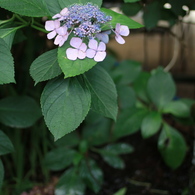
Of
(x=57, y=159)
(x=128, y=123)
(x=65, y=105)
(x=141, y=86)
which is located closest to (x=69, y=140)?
(x=57, y=159)

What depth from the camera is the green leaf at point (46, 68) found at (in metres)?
0.57

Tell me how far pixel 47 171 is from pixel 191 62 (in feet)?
5.93

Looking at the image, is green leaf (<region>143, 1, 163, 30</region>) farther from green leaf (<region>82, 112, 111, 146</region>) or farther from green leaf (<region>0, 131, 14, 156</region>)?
green leaf (<region>0, 131, 14, 156</region>)

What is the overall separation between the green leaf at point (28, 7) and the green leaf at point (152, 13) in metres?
0.47

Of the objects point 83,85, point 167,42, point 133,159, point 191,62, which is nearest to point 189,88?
point 191,62

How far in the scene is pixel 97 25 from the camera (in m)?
0.56

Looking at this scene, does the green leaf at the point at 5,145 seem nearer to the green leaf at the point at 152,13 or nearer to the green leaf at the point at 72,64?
the green leaf at the point at 72,64

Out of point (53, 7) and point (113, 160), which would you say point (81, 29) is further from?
point (113, 160)

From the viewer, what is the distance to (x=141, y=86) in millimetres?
1291

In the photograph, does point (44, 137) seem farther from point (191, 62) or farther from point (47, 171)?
point (191, 62)

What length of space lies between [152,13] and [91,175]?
0.56m

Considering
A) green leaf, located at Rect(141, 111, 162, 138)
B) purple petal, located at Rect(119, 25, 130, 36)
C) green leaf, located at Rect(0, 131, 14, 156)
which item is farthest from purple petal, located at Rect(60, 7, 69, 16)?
green leaf, located at Rect(141, 111, 162, 138)

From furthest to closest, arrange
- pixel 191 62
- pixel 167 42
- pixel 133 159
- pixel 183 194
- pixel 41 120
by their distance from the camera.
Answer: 1. pixel 167 42
2. pixel 191 62
3. pixel 133 159
4. pixel 41 120
5. pixel 183 194

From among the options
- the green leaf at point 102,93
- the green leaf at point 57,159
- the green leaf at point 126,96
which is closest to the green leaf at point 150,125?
the green leaf at point 126,96
